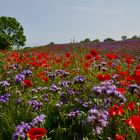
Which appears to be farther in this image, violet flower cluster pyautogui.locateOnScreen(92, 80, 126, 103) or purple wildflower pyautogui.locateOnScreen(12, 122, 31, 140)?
violet flower cluster pyautogui.locateOnScreen(92, 80, 126, 103)

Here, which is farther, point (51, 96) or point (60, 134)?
point (51, 96)

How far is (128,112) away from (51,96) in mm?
1288

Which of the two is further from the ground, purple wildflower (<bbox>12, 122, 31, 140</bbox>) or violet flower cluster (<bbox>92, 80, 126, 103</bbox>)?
violet flower cluster (<bbox>92, 80, 126, 103</bbox>)

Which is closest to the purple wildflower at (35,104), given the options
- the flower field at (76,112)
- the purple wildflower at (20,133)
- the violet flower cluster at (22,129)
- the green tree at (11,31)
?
the flower field at (76,112)

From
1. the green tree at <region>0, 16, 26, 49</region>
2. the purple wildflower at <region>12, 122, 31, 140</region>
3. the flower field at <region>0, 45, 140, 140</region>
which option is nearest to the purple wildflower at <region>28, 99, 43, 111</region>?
the flower field at <region>0, 45, 140, 140</region>

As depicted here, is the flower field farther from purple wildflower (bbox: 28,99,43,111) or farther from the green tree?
the green tree

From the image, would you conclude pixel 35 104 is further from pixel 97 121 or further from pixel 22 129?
pixel 97 121

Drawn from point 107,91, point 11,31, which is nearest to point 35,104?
point 107,91

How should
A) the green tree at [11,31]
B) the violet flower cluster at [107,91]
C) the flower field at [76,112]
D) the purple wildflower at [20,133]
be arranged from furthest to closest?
the green tree at [11,31] < the violet flower cluster at [107,91] < the flower field at [76,112] < the purple wildflower at [20,133]

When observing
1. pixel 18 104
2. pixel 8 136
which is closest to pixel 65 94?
pixel 18 104

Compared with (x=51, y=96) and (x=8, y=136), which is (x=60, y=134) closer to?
(x=8, y=136)

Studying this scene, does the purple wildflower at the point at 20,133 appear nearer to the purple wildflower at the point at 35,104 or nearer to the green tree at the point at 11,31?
Answer: the purple wildflower at the point at 35,104

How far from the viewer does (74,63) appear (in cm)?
890

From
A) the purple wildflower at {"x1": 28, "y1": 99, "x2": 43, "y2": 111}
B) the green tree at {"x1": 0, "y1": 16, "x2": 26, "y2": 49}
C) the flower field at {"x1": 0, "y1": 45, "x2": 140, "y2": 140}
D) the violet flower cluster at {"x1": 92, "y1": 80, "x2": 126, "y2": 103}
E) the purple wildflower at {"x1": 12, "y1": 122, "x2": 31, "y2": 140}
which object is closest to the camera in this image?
the purple wildflower at {"x1": 12, "y1": 122, "x2": 31, "y2": 140}
